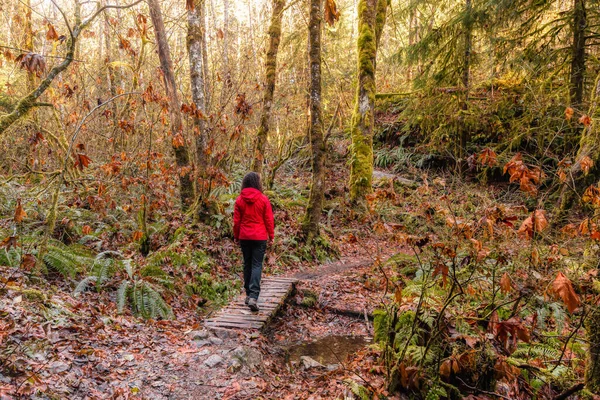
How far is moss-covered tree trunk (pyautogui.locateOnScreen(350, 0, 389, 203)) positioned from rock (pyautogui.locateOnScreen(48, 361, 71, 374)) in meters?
10.3

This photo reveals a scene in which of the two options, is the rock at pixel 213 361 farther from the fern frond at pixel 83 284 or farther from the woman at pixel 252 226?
the fern frond at pixel 83 284

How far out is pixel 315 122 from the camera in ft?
34.1

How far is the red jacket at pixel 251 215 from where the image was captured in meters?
6.39

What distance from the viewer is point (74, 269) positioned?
6.40 meters

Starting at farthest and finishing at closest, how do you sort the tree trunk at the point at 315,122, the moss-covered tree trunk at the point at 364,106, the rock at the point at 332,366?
the moss-covered tree trunk at the point at 364,106 → the tree trunk at the point at 315,122 → the rock at the point at 332,366

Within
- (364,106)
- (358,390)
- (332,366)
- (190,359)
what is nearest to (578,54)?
(364,106)

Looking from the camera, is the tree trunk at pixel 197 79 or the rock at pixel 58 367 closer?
the rock at pixel 58 367

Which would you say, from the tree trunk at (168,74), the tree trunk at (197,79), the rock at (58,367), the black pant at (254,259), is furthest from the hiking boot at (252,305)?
the tree trunk at (197,79)

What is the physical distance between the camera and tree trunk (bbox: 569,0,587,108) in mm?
11188

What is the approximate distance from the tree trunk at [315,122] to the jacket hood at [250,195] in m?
4.36

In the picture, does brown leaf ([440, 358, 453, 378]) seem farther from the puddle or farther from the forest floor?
the puddle

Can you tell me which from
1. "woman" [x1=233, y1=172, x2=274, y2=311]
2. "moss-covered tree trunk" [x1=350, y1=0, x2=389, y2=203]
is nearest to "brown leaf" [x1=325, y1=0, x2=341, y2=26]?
"woman" [x1=233, y1=172, x2=274, y2=311]

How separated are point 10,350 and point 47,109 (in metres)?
11.2

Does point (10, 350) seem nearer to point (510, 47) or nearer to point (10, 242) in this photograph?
point (10, 242)
